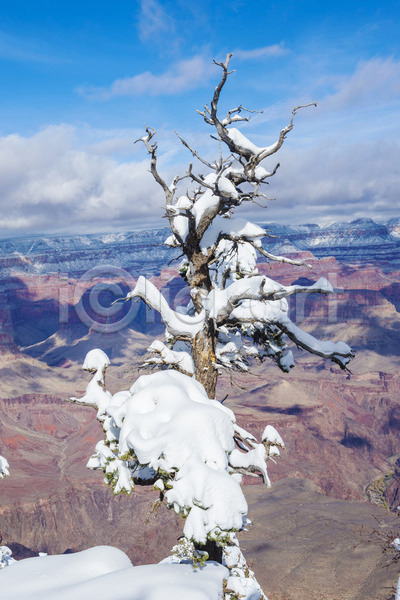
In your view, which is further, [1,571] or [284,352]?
[284,352]

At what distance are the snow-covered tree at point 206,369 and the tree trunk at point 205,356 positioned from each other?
2 centimetres

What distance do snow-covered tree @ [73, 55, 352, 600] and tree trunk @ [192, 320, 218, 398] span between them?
0.06ft

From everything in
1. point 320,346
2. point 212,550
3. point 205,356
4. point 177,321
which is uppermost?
point 177,321

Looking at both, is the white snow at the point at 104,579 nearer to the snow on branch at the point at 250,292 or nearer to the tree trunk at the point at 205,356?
the tree trunk at the point at 205,356

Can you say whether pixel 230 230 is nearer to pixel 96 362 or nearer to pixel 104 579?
pixel 96 362

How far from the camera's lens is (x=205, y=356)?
24.9 feet

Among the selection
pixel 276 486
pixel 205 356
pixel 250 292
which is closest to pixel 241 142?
pixel 250 292

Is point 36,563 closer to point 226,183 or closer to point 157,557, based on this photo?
point 226,183

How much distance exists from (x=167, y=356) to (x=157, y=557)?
70.8m

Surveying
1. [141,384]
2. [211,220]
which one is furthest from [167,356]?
[211,220]

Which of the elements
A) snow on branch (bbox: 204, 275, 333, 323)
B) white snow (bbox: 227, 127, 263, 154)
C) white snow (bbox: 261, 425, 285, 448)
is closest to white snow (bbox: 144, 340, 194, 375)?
snow on branch (bbox: 204, 275, 333, 323)

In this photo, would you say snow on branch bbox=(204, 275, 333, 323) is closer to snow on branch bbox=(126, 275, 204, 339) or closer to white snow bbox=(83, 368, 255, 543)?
snow on branch bbox=(126, 275, 204, 339)

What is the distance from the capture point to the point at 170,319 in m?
7.47

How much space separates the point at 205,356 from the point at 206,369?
218 millimetres
